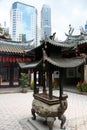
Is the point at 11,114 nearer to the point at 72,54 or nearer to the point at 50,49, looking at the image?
the point at 50,49

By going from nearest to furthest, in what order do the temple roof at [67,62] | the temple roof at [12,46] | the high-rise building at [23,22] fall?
1. the temple roof at [67,62]
2. the temple roof at [12,46]
3. the high-rise building at [23,22]

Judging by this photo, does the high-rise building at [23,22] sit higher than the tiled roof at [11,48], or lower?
higher

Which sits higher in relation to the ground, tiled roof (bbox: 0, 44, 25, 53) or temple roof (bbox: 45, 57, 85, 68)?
tiled roof (bbox: 0, 44, 25, 53)

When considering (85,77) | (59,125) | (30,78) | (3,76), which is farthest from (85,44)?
(59,125)

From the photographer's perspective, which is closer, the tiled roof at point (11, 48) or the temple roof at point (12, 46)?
Result: the tiled roof at point (11, 48)

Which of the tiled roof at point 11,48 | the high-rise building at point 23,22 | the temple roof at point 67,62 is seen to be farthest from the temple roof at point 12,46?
the high-rise building at point 23,22

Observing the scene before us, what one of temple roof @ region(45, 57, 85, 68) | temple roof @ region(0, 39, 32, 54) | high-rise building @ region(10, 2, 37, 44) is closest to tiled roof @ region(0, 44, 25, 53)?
temple roof @ region(0, 39, 32, 54)

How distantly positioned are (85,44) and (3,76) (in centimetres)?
868

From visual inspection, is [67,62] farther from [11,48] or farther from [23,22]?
[23,22]

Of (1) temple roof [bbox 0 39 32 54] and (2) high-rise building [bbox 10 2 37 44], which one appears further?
(2) high-rise building [bbox 10 2 37 44]

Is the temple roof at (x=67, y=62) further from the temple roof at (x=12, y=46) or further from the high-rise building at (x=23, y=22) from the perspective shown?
the high-rise building at (x=23, y=22)

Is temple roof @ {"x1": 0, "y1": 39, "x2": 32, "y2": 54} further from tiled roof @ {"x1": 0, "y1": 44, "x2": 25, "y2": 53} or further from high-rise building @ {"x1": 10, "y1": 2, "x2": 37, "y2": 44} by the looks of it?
high-rise building @ {"x1": 10, "y1": 2, "x2": 37, "y2": 44}

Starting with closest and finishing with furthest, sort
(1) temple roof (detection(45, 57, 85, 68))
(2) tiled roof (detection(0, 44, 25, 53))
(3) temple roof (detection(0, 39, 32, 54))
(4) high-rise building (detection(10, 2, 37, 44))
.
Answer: (1) temple roof (detection(45, 57, 85, 68)), (2) tiled roof (detection(0, 44, 25, 53)), (3) temple roof (detection(0, 39, 32, 54)), (4) high-rise building (detection(10, 2, 37, 44))

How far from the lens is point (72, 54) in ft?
57.8
